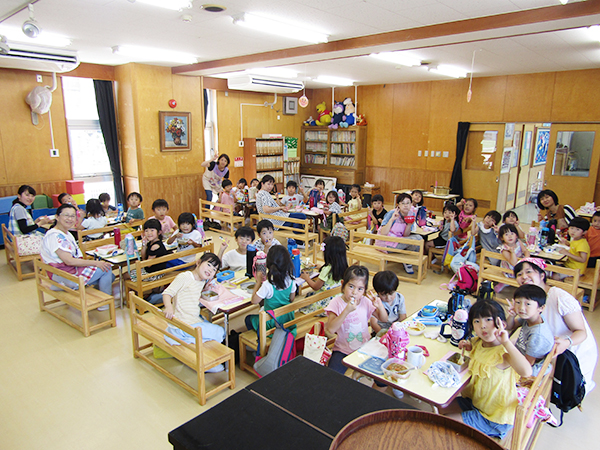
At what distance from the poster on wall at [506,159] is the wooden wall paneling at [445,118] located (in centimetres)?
114

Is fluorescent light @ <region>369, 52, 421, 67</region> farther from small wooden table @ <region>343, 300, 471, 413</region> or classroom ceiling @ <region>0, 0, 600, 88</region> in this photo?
small wooden table @ <region>343, 300, 471, 413</region>

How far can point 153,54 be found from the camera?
704cm

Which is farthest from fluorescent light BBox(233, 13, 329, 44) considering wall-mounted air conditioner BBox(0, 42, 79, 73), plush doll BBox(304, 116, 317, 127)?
plush doll BBox(304, 116, 317, 127)

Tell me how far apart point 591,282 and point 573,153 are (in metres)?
5.19

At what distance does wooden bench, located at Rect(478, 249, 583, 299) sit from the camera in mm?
4387

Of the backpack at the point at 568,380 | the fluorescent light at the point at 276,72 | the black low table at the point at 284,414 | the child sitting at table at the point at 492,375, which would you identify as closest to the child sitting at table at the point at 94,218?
the fluorescent light at the point at 276,72

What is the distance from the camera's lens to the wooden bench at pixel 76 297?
13.8 ft

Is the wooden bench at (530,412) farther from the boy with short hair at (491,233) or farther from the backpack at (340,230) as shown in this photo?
the backpack at (340,230)

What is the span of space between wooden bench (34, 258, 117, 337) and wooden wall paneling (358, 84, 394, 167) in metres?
8.82

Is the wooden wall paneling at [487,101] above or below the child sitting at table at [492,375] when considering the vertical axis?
above

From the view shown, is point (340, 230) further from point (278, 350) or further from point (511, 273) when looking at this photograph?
point (278, 350)

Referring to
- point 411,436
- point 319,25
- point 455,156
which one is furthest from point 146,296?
point 455,156

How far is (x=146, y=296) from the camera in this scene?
484 cm

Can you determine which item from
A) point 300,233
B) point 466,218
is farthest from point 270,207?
point 466,218
